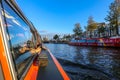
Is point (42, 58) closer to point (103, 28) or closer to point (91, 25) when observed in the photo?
point (91, 25)

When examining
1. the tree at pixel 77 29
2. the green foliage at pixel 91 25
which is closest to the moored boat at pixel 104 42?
the green foliage at pixel 91 25

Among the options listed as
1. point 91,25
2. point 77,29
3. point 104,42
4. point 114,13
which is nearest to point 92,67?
point 104,42

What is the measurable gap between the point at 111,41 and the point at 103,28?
2871cm

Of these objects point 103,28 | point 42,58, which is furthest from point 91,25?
point 42,58

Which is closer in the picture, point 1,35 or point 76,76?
point 1,35

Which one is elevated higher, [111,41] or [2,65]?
[2,65]

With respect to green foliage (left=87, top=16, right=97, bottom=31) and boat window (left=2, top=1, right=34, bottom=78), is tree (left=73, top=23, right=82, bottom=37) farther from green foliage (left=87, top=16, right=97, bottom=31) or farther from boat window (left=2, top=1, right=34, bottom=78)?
boat window (left=2, top=1, right=34, bottom=78)

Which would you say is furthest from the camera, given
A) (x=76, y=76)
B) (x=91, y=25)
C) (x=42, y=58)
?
(x=91, y=25)

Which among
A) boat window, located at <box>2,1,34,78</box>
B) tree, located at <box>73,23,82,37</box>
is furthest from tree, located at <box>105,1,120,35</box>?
boat window, located at <box>2,1,34,78</box>

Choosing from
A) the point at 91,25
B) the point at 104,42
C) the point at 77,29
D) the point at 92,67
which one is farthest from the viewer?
the point at 77,29

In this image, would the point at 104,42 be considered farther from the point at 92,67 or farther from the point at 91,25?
the point at 92,67

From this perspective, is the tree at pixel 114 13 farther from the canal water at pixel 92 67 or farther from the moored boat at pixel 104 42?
the canal water at pixel 92 67

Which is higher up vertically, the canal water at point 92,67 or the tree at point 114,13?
the tree at point 114,13

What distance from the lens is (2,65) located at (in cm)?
92
